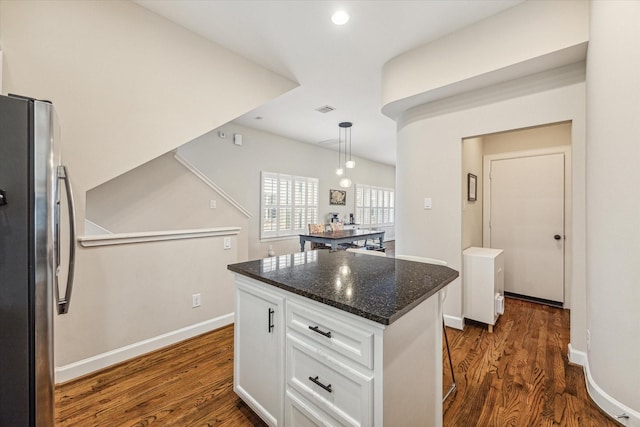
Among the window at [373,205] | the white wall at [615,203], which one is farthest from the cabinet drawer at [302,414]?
the window at [373,205]

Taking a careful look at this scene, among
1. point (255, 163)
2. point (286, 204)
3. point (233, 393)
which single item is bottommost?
point (233, 393)

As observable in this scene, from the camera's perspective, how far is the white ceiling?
2209mm

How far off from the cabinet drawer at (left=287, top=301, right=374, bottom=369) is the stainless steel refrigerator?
984 mm

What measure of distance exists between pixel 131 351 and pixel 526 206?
4.71 metres

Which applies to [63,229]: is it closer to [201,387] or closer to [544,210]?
[201,387]

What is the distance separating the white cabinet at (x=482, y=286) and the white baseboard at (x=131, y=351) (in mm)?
2595

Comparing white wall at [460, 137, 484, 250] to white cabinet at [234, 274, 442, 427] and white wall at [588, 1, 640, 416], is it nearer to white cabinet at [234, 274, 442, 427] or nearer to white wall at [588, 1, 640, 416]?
white wall at [588, 1, 640, 416]

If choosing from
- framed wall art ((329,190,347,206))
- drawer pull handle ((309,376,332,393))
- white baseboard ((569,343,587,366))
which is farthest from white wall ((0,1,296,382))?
framed wall art ((329,190,347,206))

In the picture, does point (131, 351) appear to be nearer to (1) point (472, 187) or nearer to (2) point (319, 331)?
(2) point (319, 331)

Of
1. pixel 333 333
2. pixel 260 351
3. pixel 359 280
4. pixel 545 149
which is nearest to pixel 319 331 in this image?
pixel 333 333

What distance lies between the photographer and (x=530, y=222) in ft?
12.0

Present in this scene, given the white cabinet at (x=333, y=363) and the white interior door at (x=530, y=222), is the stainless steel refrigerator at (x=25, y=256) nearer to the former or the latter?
the white cabinet at (x=333, y=363)

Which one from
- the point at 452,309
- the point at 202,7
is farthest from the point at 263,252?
the point at 202,7

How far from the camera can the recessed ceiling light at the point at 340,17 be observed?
89.2 inches
